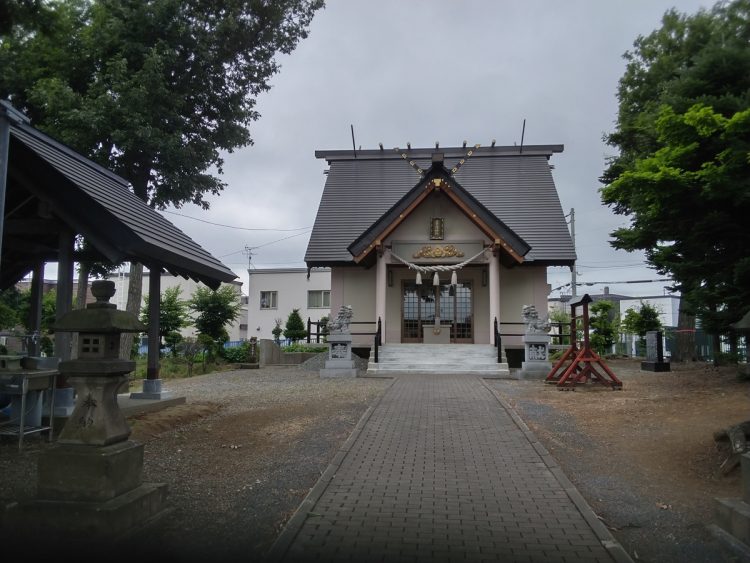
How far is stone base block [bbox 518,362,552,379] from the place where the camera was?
16281 millimetres

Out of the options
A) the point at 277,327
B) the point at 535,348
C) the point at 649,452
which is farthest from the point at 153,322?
the point at 277,327

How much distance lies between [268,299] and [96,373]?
39073 millimetres

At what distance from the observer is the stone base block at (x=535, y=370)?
16281 millimetres

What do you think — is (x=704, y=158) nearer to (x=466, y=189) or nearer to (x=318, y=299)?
(x=466, y=189)

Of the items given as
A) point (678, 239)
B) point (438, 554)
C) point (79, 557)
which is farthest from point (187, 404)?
point (678, 239)

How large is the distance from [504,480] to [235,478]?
9.76 ft

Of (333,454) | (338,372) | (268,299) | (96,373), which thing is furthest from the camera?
(268,299)

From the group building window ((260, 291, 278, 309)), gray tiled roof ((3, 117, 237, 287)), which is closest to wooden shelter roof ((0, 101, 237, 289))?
gray tiled roof ((3, 117, 237, 287))

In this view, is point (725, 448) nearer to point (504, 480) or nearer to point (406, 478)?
point (504, 480)

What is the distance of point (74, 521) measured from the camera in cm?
453

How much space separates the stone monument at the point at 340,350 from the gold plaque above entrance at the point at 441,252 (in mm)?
5020

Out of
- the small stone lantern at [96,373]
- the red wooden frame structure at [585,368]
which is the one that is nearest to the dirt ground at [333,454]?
the red wooden frame structure at [585,368]

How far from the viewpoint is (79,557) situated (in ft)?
13.5

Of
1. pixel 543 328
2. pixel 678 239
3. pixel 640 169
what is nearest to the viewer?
pixel 640 169
